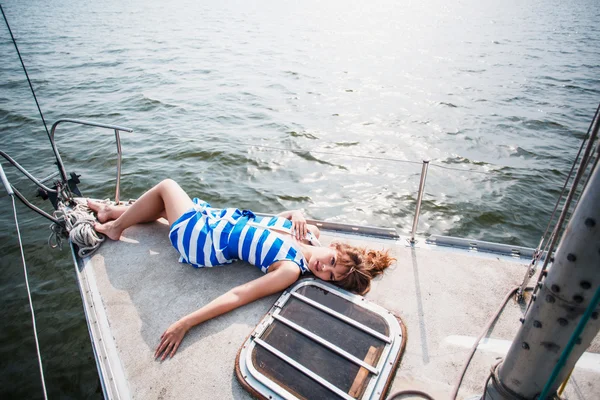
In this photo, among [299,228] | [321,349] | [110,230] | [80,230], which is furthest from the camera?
[110,230]

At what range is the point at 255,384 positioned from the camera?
81.0 inches

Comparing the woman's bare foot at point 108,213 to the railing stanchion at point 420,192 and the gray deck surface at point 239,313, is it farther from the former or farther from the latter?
the railing stanchion at point 420,192

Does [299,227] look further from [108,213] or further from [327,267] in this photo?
[108,213]

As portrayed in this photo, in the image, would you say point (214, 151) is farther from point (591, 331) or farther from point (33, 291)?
point (591, 331)

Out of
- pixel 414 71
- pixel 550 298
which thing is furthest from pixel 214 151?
pixel 414 71

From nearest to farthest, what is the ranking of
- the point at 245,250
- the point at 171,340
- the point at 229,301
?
1. the point at 171,340
2. the point at 229,301
3. the point at 245,250

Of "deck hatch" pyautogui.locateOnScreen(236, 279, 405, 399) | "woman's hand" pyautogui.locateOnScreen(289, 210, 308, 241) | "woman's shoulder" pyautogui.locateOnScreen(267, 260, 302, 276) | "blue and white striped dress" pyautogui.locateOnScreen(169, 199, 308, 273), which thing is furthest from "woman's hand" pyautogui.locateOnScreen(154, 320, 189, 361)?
"woman's hand" pyautogui.locateOnScreen(289, 210, 308, 241)

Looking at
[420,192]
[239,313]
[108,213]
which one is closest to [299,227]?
[239,313]

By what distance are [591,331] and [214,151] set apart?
6727mm

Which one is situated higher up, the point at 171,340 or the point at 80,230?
the point at 80,230

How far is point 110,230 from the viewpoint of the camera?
3.35m

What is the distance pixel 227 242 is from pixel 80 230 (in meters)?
1.52

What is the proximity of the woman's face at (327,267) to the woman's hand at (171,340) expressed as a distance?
1063mm

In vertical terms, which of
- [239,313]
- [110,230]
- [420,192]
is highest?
[420,192]
